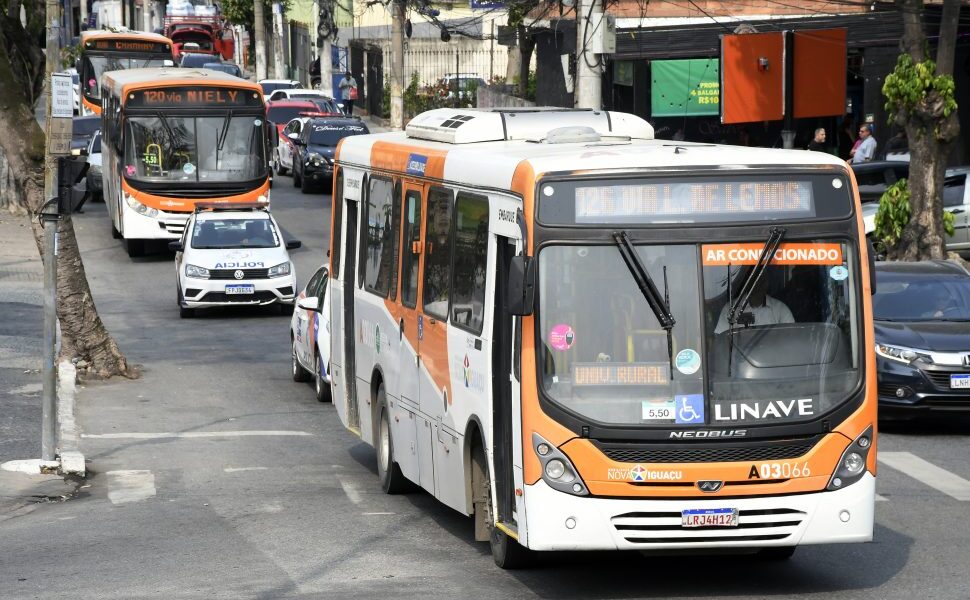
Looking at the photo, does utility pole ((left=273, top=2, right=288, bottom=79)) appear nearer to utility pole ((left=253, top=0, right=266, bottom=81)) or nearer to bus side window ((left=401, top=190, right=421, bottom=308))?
utility pole ((left=253, top=0, right=266, bottom=81))

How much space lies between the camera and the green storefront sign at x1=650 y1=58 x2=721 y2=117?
37.9 meters

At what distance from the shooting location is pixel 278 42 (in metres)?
84.0

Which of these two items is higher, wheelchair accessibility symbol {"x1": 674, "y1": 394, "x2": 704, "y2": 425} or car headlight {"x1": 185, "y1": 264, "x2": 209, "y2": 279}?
wheelchair accessibility symbol {"x1": 674, "y1": 394, "x2": 704, "y2": 425}

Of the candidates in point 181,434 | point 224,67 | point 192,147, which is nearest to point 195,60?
point 224,67

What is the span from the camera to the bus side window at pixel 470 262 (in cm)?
1062

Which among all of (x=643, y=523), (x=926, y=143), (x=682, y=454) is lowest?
→ (x=643, y=523)

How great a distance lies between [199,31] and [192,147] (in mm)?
62295

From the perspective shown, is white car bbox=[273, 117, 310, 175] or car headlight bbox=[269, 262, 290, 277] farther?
white car bbox=[273, 117, 310, 175]

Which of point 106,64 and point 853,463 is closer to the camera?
point 853,463

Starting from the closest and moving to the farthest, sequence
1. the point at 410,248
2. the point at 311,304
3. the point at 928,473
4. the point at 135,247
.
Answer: the point at 410,248 < the point at 928,473 < the point at 311,304 < the point at 135,247

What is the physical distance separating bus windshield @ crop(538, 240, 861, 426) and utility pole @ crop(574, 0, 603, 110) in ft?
40.9

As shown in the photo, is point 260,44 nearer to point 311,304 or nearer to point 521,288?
point 311,304

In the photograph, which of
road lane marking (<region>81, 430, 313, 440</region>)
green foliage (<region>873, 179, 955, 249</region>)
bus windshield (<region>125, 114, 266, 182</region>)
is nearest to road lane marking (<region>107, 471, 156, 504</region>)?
road lane marking (<region>81, 430, 313, 440</region>)

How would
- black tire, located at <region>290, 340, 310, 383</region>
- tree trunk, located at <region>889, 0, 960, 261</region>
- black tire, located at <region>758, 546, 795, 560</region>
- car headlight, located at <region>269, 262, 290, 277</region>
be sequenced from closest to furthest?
black tire, located at <region>758, 546, 795, 560</region>, black tire, located at <region>290, 340, 310, 383</region>, tree trunk, located at <region>889, 0, 960, 261</region>, car headlight, located at <region>269, 262, 290, 277</region>
